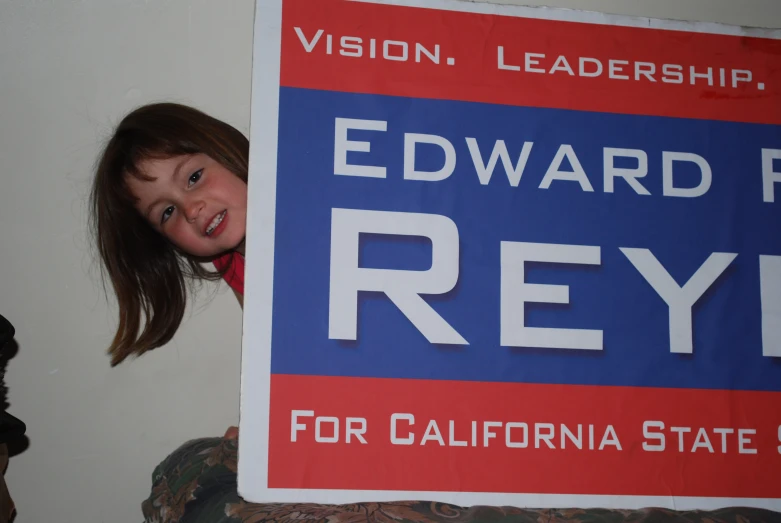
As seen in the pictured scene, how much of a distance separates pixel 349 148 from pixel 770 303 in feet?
1.87

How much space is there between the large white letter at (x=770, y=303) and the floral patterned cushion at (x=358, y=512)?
0.75 feet

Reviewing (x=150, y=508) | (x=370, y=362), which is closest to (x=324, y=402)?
(x=370, y=362)

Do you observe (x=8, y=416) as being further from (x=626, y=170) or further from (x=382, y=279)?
(x=626, y=170)

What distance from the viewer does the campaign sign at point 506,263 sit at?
2.88 ft

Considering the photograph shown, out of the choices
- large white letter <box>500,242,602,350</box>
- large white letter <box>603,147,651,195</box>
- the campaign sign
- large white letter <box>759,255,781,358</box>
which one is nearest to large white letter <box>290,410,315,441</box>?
the campaign sign

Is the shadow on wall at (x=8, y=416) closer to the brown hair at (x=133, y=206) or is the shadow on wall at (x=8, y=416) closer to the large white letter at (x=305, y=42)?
the brown hair at (x=133, y=206)

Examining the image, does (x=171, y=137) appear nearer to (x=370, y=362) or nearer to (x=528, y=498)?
(x=370, y=362)

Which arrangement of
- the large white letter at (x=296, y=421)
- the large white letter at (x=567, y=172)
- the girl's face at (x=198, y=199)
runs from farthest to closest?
the girl's face at (x=198, y=199)
the large white letter at (x=567, y=172)
the large white letter at (x=296, y=421)

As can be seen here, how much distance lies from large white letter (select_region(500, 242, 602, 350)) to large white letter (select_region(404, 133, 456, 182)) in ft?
0.39

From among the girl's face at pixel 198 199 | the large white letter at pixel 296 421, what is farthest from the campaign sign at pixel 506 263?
the girl's face at pixel 198 199

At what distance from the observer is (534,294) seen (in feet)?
3.05

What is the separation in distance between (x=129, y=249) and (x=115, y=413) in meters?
0.25

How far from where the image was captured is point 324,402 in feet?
2.86

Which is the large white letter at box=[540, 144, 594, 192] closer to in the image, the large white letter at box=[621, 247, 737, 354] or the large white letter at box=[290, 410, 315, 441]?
the large white letter at box=[621, 247, 737, 354]
